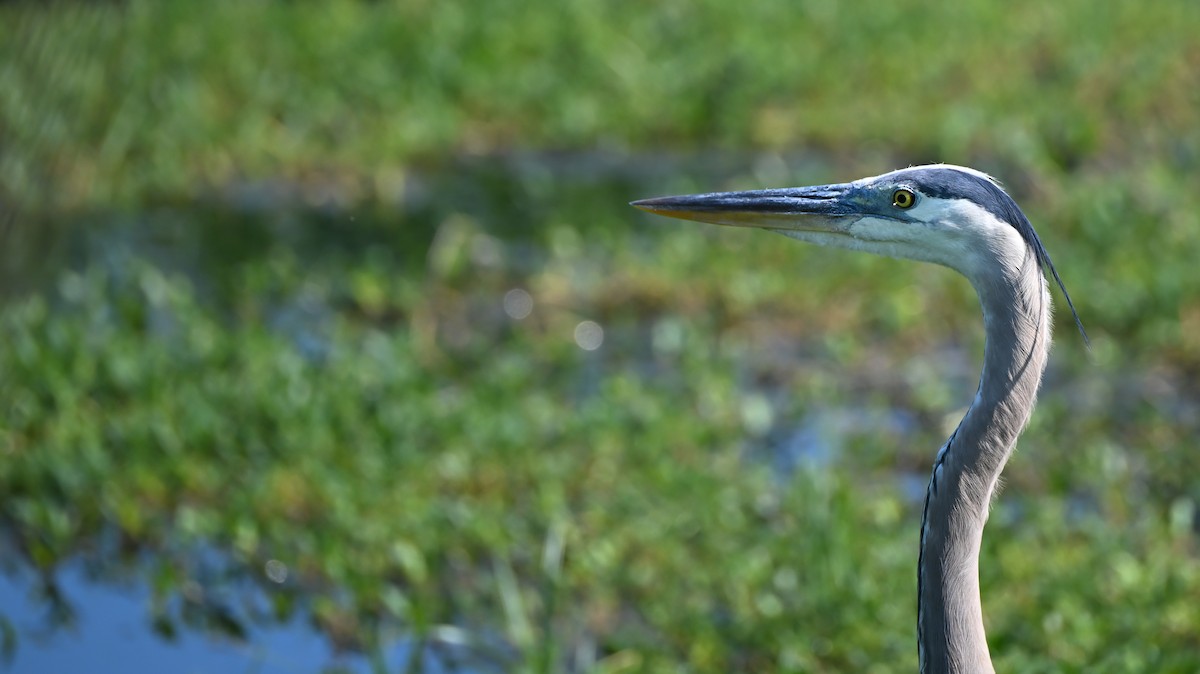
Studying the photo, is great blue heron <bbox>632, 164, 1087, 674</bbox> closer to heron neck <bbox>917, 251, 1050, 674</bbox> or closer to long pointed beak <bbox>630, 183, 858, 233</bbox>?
heron neck <bbox>917, 251, 1050, 674</bbox>

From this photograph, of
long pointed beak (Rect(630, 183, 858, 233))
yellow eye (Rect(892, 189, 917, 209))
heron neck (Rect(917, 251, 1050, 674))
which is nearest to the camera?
heron neck (Rect(917, 251, 1050, 674))

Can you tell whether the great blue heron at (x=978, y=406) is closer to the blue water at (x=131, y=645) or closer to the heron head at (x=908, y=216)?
the heron head at (x=908, y=216)

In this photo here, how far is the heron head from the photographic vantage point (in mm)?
→ 2600

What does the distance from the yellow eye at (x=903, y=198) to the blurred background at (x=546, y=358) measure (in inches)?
50.3

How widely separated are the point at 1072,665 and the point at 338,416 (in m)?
2.37

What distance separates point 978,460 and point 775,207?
63 centimetres

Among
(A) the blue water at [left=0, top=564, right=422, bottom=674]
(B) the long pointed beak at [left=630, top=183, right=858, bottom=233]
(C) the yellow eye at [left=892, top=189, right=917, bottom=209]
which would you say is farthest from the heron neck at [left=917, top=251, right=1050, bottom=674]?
(A) the blue water at [left=0, top=564, right=422, bottom=674]

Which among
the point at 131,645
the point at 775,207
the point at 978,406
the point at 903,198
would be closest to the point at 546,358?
the point at 131,645

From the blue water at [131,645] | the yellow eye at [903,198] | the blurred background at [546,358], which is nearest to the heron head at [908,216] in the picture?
the yellow eye at [903,198]

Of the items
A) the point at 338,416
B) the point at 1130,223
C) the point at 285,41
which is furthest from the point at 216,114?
the point at 1130,223

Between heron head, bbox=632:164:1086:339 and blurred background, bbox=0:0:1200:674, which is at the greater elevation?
heron head, bbox=632:164:1086:339

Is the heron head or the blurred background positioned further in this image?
the blurred background

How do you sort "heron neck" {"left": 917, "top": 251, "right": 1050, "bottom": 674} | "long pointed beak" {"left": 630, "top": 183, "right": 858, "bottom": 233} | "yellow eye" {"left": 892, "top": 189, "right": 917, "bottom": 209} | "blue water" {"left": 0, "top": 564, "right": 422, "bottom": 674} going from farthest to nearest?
1. "blue water" {"left": 0, "top": 564, "right": 422, "bottom": 674}
2. "long pointed beak" {"left": 630, "top": 183, "right": 858, "bottom": 233}
3. "yellow eye" {"left": 892, "top": 189, "right": 917, "bottom": 209}
4. "heron neck" {"left": 917, "top": 251, "right": 1050, "bottom": 674}

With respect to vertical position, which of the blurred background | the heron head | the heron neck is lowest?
the blurred background
